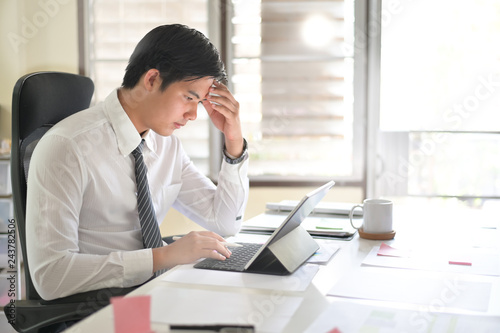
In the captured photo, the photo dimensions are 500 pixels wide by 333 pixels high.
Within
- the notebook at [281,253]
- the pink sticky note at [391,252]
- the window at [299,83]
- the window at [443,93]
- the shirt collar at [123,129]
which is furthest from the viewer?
the window at [299,83]

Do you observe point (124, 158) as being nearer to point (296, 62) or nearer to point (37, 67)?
point (296, 62)

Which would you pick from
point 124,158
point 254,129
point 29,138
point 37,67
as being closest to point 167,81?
point 124,158

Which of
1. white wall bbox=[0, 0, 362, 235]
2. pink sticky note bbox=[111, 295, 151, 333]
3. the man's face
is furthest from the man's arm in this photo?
white wall bbox=[0, 0, 362, 235]

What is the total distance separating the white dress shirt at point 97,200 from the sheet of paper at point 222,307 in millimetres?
242

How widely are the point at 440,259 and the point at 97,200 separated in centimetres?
87

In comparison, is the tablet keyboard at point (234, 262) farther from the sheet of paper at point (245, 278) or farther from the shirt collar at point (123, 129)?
the shirt collar at point (123, 129)

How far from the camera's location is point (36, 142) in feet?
4.63

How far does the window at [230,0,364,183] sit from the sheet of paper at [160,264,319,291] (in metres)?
1.93

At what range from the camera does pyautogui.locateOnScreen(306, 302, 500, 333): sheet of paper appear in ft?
2.71

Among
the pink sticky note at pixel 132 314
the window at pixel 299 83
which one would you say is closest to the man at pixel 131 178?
the pink sticky note at pixel 132 314

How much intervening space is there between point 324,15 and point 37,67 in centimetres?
172

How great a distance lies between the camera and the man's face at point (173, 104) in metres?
1.44

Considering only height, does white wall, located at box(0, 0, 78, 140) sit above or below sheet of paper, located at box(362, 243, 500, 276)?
above

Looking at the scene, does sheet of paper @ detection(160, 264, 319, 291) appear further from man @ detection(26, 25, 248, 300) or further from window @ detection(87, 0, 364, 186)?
window @ detection(87, 0, 364, 186)
